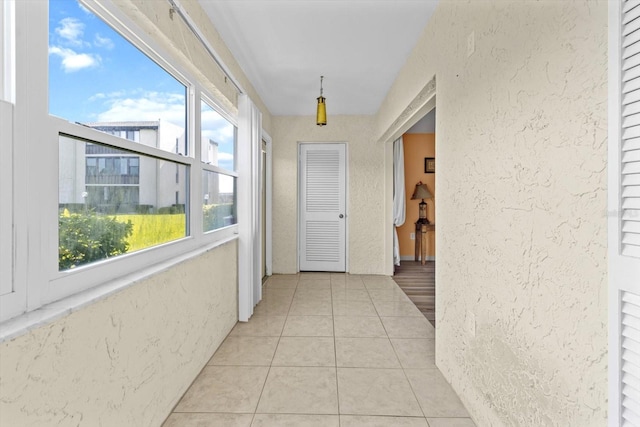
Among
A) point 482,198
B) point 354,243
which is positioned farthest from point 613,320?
A: point 354,243

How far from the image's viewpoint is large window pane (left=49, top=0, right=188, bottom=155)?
1122 millimetres

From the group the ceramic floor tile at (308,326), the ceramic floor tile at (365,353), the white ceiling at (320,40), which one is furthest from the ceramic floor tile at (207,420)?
the white ceiling at (320,40)

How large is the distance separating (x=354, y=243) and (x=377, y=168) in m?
1.20

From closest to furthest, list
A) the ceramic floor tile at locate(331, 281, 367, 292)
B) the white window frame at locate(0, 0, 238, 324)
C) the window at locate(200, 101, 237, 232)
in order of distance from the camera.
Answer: the white window frame at locate(0, 0, 238, 324) → the window at locate(200, 101, 237, 232) → the ceramic floor tile at locate(331, 281, 367, 292)

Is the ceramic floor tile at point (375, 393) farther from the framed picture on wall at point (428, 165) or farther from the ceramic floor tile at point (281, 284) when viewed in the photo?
the framed picture on wall at point (428, 165)

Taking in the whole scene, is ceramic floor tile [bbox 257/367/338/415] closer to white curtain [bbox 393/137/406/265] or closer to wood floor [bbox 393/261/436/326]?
wood floor [bbox 393/261/436/326]

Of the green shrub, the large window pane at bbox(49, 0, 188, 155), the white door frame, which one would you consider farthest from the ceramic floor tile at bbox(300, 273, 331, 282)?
the green shrub

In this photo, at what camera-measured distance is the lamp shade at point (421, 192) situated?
19.6 ft

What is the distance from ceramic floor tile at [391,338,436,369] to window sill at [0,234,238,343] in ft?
5.74

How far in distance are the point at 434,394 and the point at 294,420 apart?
0.85 m

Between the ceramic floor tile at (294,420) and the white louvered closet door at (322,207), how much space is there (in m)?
3.37

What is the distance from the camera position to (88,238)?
126cm

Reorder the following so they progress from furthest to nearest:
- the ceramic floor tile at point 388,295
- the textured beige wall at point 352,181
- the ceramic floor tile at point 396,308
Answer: the textured beige wall at point 352,181 < the ceramic floor tile at point 388,295 < the ceramic floor tile at point 396,308

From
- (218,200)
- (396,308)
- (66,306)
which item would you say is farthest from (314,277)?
(66,306)
